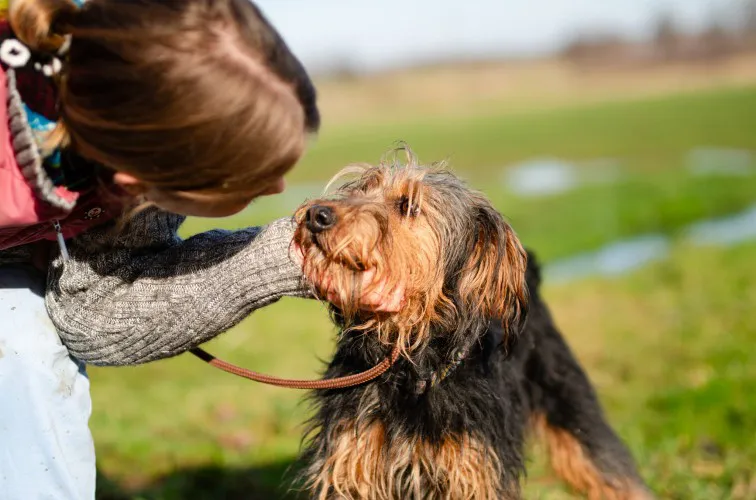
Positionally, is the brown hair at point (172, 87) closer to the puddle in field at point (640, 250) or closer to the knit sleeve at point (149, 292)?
the knit sleeve at point (149, 292)

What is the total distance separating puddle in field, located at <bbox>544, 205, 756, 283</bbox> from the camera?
1283 cm

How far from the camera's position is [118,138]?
272 cm

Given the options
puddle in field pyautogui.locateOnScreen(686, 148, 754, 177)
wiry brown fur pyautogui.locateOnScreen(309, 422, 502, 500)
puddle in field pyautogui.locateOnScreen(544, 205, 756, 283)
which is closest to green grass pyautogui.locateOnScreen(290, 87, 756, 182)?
puddle in field pyautogui.locateOnScreen(686, 148, 754, 177)

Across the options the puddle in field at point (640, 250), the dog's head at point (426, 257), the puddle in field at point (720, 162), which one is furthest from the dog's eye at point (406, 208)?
the puddle in field at point (720, 162)

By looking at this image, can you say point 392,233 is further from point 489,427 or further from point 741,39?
point 741,39

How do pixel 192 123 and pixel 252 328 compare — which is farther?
pixel 252 328

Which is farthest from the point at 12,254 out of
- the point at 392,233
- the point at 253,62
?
the point at 392,233

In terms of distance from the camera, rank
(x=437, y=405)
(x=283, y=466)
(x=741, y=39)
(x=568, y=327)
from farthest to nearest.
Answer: (x=741, y=39) → (x=568, y=327) → (x=283, y=466) → (x=437, y=405)

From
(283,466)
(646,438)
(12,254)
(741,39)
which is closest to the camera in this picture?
(12,254)

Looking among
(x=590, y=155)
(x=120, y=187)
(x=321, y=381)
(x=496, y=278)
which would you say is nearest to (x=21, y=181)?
(x=120, y=187)

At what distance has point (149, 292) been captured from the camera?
3.23 metres

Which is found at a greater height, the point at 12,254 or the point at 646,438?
the point at 12,254

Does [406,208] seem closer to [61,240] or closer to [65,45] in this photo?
[61,240]

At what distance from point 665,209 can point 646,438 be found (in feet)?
39.9
